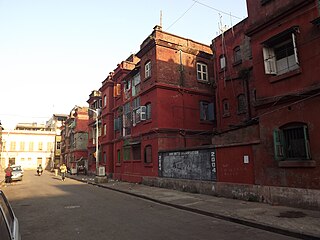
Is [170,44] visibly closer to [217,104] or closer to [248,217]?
[217,104]

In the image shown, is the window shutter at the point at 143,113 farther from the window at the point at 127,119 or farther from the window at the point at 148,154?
the window at the point at 127,119

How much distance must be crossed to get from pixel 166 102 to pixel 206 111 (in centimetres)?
446

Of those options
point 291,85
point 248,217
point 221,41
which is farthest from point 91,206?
point 221,41

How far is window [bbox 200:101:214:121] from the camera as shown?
21920mm

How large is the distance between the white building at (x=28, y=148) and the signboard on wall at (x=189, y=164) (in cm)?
5915

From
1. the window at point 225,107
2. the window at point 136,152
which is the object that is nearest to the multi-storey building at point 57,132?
the window at point 136,152

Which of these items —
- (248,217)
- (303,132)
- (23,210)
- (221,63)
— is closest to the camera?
(248,217)

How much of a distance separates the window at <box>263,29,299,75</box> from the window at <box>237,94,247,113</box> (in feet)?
23.8

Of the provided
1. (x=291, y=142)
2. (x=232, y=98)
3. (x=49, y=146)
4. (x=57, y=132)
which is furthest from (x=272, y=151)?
(x=57, y=132)

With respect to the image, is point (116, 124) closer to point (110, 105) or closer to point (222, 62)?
point (110, 105)

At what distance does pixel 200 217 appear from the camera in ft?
30.1

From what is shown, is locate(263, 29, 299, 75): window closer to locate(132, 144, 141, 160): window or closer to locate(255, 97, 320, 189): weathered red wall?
locate(255, 97, 320, 189): weathered red wall

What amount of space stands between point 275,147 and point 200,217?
4.24 metres

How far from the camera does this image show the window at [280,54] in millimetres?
10688
